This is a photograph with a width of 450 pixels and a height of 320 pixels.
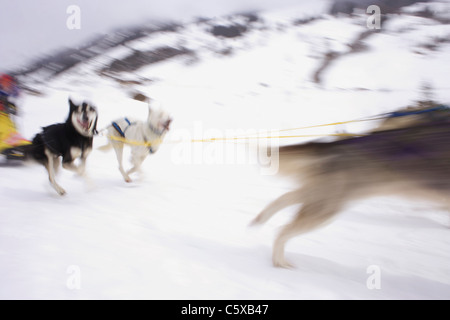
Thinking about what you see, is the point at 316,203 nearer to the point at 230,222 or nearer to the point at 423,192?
the point at 423,192

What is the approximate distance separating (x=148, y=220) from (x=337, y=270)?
4.34ft

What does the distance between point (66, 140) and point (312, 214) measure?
2.15 m

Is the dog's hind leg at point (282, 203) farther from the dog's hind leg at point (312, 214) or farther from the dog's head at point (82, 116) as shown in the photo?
the dog's head at point (82, 116)

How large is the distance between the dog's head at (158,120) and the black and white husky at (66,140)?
1.80 ft

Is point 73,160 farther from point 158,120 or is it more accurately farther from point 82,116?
point 158,120

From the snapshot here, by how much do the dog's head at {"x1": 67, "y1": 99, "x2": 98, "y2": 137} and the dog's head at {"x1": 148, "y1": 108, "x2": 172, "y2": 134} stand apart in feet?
1.84

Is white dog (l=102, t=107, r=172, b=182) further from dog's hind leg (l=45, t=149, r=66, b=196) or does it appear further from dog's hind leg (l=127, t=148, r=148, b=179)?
dog's hind leg (l=45, t=149, r=66, b=196)

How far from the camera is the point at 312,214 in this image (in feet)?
4.33

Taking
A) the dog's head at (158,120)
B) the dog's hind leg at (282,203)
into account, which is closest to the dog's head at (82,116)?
the dog's head at (158,120)

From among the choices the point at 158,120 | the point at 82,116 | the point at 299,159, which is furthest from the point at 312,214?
the point at 82,116

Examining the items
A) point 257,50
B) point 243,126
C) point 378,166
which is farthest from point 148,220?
point 257,50

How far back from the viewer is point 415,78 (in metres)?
10.2

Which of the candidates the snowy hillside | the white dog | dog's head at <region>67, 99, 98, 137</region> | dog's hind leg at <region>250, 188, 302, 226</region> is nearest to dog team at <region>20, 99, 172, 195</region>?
dog's head at <region>67, 99, 98, 137</region>

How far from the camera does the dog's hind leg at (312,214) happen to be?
1.28m
